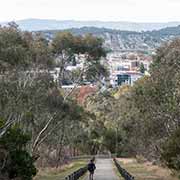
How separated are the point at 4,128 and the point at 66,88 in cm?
2481

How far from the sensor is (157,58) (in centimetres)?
4159

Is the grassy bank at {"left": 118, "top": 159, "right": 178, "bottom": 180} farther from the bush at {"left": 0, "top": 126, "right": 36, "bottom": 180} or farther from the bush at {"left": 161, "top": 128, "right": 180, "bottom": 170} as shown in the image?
the bush at {"left": 0, "top": 126, "right": 36, "bottom": 180}

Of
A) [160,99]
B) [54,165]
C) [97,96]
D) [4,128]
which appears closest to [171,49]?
[160,99]

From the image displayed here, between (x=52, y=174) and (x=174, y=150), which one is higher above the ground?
(x=174, y=150)

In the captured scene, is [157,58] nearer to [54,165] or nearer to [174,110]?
[174,110]

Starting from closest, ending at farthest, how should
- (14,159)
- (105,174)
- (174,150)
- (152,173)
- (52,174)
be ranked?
(14,159), (174,150), (152,173), (105,174), (52,174)

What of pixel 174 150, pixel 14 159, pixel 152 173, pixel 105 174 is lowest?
pixel 105 174

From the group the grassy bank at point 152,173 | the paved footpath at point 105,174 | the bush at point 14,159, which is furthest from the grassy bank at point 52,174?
the bush at point 14,159

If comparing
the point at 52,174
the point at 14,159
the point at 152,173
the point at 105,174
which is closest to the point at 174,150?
the point at 14,159

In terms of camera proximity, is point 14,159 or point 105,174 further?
point 105,174

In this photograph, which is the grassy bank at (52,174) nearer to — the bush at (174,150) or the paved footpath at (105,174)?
the paved footpath at (105,174)

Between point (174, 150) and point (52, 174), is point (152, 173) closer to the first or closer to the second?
point (52, 174)

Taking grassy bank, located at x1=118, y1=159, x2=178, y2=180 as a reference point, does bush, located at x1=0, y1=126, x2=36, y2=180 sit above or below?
above

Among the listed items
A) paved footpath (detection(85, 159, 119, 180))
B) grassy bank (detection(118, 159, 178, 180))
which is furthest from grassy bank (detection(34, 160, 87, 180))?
grassy bank (detection(118, 159, 178, 180))
